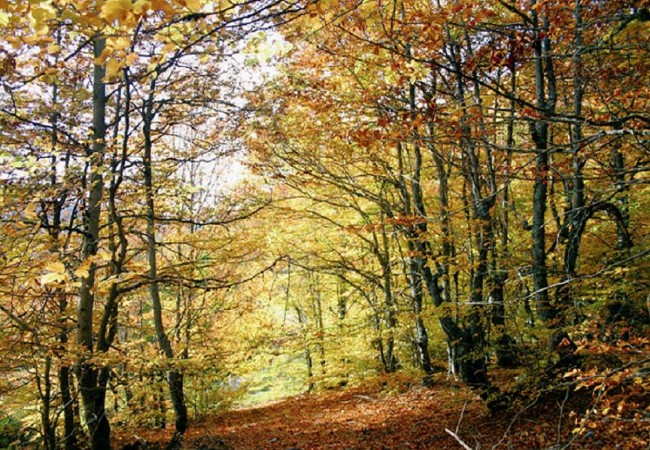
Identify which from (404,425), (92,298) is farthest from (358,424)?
(92,298)

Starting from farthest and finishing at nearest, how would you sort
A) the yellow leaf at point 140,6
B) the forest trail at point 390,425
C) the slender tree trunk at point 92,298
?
the forest trail at point 390,425 → the slender tree trunk at point 92,298 → the yellow leaf at point 140,6

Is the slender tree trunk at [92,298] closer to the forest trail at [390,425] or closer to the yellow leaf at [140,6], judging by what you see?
the forest trail at [390,425]

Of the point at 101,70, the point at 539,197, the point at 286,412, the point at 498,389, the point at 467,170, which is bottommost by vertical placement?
the point at 286,412

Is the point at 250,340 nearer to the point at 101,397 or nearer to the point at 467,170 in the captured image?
the point at 101,397

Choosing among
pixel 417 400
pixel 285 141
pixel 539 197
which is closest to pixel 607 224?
pixel 539 197

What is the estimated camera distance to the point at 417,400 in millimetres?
10250

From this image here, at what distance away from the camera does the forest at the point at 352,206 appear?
12.0 ft

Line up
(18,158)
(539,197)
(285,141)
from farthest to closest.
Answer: (285,141), (539,197), (18,158)

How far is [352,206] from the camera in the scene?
30.1ft

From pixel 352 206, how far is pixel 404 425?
4.35 metres

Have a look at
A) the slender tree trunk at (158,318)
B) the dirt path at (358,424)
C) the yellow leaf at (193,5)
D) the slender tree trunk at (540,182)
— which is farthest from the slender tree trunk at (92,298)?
the slender tree trunk at (540,182)

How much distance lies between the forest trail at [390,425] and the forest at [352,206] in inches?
3.0

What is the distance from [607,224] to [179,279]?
8922 millimetres

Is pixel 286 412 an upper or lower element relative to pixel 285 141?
lower
